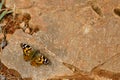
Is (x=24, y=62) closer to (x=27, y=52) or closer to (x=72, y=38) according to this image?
(x=27, y=52)

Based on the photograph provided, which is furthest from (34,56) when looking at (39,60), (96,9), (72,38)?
(96,9)

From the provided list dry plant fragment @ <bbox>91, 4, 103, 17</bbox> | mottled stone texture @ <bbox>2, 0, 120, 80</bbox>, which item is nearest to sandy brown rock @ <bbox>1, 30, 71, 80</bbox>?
mottled stone texture @ <bbox>2, 0, 120, 80</bbox>

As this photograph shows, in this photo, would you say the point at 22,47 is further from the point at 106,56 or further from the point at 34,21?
the point at 106,56

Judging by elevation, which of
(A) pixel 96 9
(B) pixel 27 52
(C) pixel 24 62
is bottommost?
(C) pixel 24 62

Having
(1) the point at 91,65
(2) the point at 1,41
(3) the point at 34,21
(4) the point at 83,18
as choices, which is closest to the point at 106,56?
(1) the point at 91,65

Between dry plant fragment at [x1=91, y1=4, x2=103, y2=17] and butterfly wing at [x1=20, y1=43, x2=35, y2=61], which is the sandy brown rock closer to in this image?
butterfly wing at [x1=20, y1=43, x2=35, y2=61]
